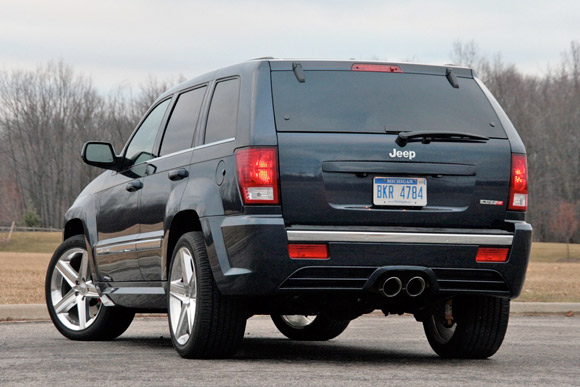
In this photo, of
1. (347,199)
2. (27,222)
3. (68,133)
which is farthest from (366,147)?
(68,133)

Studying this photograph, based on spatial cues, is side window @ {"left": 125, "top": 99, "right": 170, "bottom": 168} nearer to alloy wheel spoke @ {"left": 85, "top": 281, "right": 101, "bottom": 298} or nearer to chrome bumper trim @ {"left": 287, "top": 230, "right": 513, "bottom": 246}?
alloy wheel spoke @ {"left": 85, "top": 281, "right": 101, "bottom": 298}

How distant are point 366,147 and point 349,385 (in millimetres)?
1530

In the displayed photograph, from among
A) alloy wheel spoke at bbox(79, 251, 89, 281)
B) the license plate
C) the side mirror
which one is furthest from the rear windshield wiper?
alloy wheel spoke at bbox(79, 251, 89, 281)

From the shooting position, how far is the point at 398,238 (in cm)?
596

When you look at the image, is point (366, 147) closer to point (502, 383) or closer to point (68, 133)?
point (502, 383)

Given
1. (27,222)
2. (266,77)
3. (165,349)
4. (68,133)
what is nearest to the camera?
(266,77)

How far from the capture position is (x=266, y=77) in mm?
6250

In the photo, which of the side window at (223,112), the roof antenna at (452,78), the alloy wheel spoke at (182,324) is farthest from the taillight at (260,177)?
the roof antenna at (452,78)

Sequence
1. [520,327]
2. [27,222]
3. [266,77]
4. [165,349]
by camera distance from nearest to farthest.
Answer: [266,77], [165,349], [520,327], [27,222]

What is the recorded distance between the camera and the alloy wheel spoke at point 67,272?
8.88 m

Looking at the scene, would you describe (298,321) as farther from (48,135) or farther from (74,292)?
(48,135)

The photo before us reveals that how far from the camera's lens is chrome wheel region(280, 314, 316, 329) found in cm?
899

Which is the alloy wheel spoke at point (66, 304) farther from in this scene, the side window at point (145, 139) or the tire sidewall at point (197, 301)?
the tire sidewall at point (197, 301)

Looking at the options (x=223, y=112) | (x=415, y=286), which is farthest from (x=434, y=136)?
(x=223, y=112)
